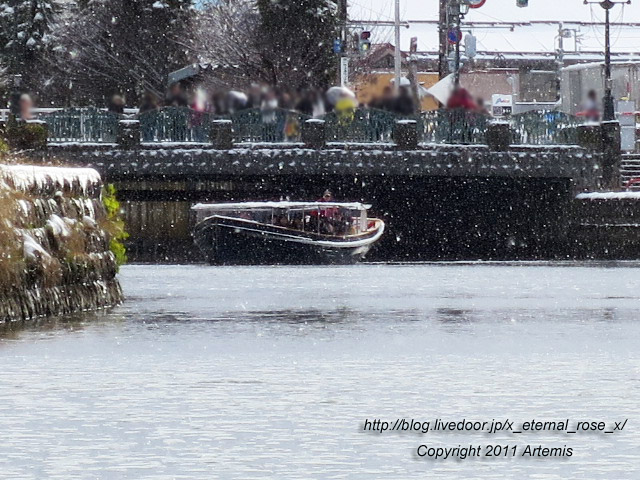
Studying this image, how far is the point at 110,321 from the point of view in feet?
76.2

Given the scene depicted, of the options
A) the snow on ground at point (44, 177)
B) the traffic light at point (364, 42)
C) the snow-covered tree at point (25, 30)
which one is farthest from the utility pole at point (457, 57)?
the snow-covered tree at point (25, 30)

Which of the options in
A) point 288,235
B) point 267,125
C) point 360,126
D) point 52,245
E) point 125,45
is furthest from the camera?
point 125,45

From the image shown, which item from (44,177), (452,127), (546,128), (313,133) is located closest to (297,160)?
(313,133)

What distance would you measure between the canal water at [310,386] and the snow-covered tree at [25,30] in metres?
55.9

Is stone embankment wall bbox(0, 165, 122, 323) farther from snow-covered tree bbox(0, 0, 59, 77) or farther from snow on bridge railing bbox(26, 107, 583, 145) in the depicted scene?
snow-covered tree bbox(0, 0, 59, 77)

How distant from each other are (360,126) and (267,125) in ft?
8.39

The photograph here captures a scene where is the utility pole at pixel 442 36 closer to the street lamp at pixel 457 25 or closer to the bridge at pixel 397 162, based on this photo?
the street lamp at pixel 457 25

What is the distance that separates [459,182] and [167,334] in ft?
113

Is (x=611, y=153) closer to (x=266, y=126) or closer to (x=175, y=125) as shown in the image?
(x=266, y=126)

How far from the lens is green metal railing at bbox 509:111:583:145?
52969mm

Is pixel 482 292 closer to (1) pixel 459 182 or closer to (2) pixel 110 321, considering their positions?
(2) pixel 110 321

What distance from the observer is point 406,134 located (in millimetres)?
51844

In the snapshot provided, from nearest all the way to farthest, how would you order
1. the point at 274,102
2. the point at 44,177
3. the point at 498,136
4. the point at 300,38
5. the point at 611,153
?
1. the point at 44,177
2. the point at 498,136
3. the point at 274,102
4. the point at 611,153
5. the point at 300,38

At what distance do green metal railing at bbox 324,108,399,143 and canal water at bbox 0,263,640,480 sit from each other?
78.6ft
